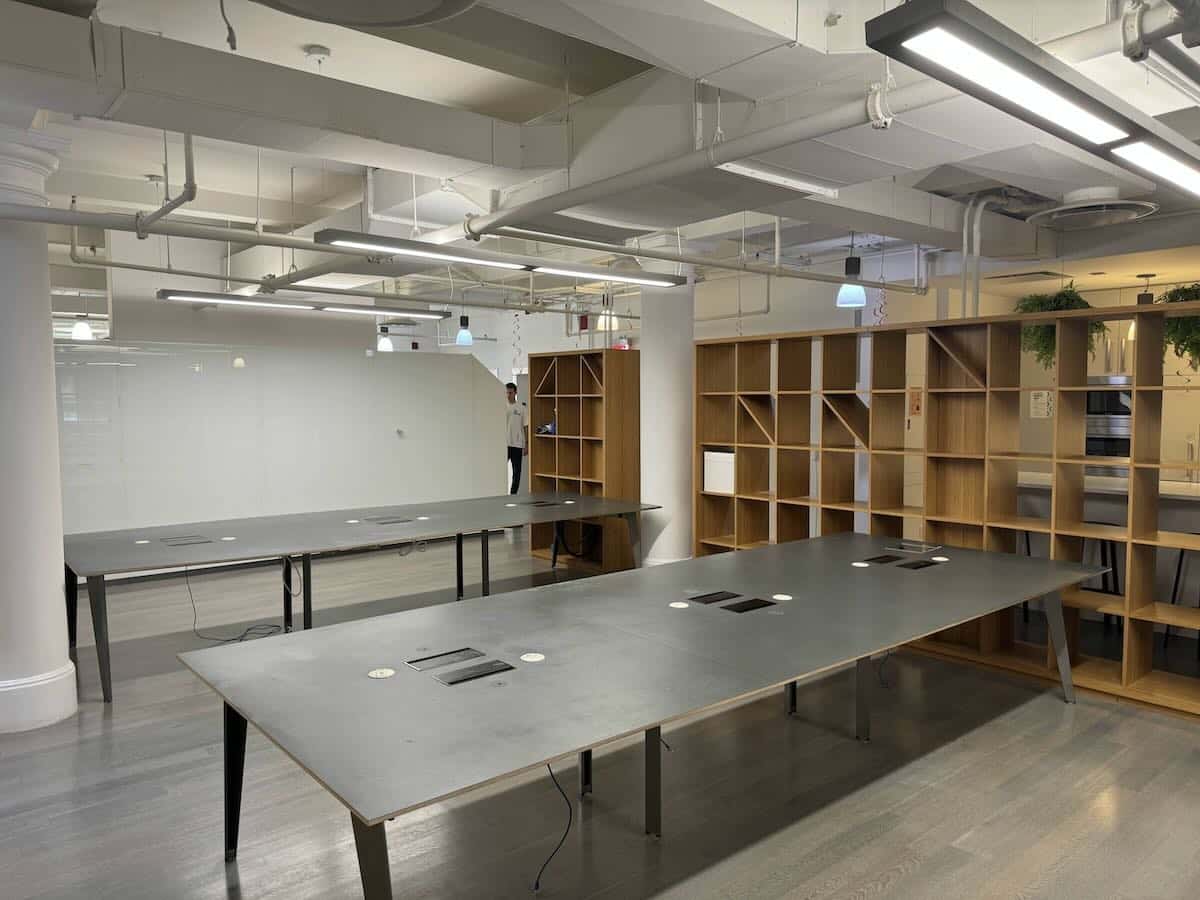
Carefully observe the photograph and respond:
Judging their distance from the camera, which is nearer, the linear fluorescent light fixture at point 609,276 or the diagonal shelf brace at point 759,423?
the linear fluorescent light fixture at point 609,276

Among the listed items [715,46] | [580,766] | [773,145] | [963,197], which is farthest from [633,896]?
[963,197]

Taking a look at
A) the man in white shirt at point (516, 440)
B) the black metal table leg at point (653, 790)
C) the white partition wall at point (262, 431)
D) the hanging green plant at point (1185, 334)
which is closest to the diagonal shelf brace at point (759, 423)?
the hanging green plant at point (1185, 334)

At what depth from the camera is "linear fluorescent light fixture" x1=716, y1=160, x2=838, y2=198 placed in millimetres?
3707

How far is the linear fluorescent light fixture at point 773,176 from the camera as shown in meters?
3.71

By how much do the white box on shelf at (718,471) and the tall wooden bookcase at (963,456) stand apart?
1.9 inches

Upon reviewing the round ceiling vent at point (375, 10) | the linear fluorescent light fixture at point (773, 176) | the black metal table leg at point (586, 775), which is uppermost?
the linear fluorescent light fixture at point (773, 176)

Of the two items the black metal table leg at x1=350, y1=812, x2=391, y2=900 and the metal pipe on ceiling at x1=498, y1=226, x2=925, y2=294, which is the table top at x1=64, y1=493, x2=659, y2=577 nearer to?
the metal pipe on ceiling at x1=498, y1=226, x2=925, y2=294

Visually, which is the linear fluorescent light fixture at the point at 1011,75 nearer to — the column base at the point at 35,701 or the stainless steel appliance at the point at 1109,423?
the column base at the point at 35,701

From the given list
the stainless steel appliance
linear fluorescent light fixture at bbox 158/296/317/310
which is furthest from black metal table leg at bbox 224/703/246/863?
the stainless steel appliance

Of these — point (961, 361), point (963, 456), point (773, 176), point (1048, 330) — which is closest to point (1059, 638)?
point (963, 456)

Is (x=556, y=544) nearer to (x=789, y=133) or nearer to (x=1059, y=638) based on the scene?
(x=1059, y=638)

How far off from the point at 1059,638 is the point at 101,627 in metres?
5.12

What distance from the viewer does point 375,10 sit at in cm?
166

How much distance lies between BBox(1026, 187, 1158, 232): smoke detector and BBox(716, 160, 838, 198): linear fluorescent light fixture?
6.76 ft
